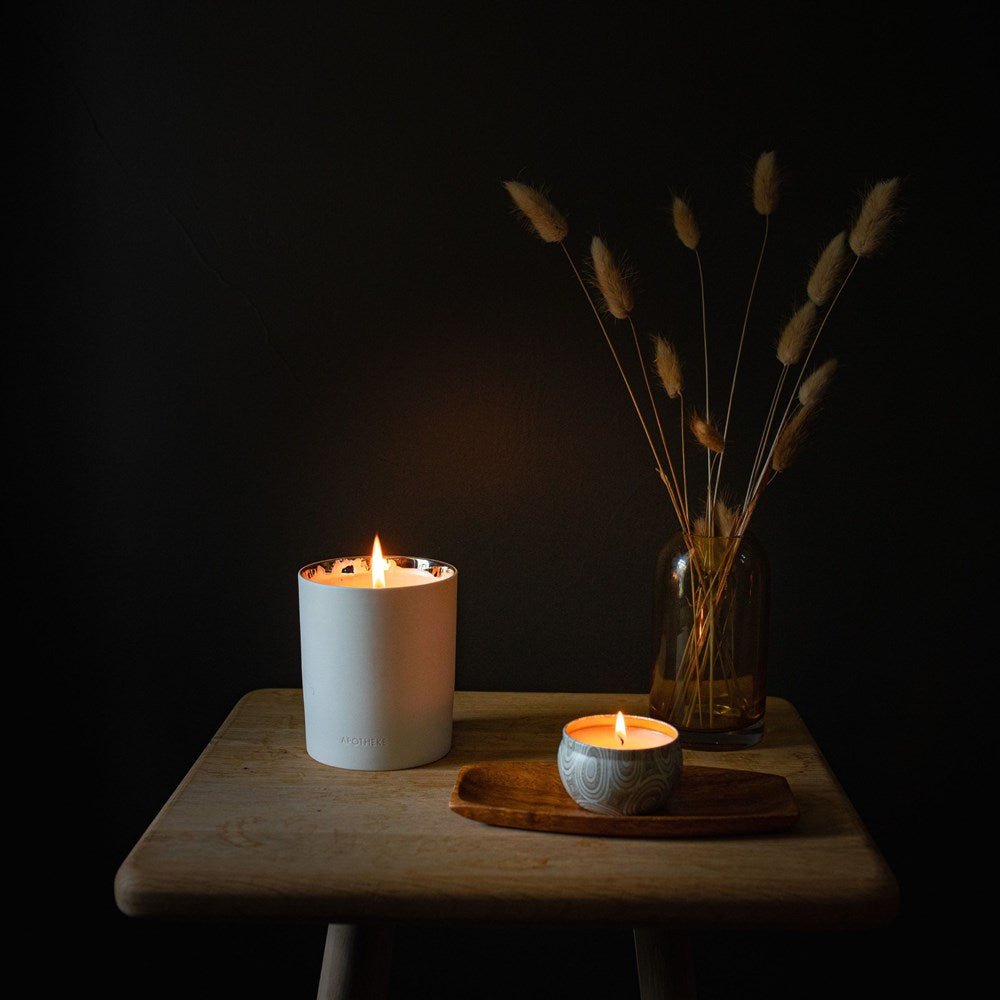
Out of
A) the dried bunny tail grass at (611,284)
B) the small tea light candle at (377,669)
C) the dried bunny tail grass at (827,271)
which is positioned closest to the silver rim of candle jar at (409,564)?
the small tea light candle at (377,669)

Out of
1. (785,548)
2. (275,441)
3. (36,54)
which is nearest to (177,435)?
(275,441)

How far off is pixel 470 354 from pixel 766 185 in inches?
14.1

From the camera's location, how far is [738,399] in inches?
44.8

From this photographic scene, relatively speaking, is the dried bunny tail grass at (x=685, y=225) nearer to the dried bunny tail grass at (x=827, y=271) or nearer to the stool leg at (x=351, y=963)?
the dried bunny tail grass at (x=827, y=271)

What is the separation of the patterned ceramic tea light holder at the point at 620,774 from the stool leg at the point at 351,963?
0.23m

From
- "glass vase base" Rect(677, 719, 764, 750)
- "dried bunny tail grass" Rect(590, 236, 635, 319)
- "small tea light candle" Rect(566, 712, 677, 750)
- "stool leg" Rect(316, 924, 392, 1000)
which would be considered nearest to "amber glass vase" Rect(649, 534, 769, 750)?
"glass vase base" Rect(677, 719, 764, 750)

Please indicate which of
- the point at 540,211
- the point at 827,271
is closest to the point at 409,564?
the point at 540,211

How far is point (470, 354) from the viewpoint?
114 centimetres

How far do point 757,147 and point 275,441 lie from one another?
0.61m

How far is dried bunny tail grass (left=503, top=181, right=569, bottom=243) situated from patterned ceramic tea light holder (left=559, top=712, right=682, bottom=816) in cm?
48

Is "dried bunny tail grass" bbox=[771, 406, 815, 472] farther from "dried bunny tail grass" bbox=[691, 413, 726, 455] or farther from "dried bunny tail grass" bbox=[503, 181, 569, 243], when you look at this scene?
"dried bunny tail grass" bbox=[503, 181, 569, 243]

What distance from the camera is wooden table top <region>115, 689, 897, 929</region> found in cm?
73

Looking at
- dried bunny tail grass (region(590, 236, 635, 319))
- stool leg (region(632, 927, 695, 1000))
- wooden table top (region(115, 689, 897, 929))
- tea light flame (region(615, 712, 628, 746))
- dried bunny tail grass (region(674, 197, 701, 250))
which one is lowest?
stool leg (region(632, 927, 695, 1000))

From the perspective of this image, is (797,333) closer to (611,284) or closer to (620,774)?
(611,284)
